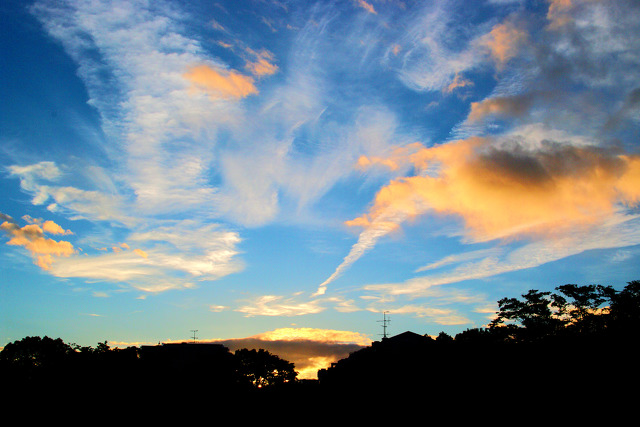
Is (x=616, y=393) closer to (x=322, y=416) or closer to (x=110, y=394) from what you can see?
(x=322, y=416)

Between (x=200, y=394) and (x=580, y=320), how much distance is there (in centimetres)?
5362

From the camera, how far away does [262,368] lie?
7600 centimetres

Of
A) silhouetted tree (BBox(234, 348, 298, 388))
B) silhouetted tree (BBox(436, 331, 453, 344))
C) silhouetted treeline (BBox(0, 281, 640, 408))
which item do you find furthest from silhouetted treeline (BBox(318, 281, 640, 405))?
silhouetted tree (BBox(234, 348, 298, 388))

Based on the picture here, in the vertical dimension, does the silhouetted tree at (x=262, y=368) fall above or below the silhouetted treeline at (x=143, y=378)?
below

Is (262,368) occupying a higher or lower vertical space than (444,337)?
lower

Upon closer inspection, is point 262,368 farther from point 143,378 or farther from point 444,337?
point 143,378

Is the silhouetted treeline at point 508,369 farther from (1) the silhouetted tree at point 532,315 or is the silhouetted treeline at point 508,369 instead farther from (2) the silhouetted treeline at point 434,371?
(1) the silhouetted tree at point 532,315

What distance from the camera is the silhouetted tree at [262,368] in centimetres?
7506

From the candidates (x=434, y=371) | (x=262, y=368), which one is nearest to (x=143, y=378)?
(x=434, y=371)

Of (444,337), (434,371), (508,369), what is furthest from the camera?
(444,337)

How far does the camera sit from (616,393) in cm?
1402

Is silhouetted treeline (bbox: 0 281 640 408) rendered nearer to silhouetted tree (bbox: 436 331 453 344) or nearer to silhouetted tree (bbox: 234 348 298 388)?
silhouetted tree (bbox: 436 331 453 344)

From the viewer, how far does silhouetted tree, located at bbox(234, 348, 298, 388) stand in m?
75.1

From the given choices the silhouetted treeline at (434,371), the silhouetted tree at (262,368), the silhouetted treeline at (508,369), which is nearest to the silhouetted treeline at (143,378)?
the silhouetted treeline at (434,371)
